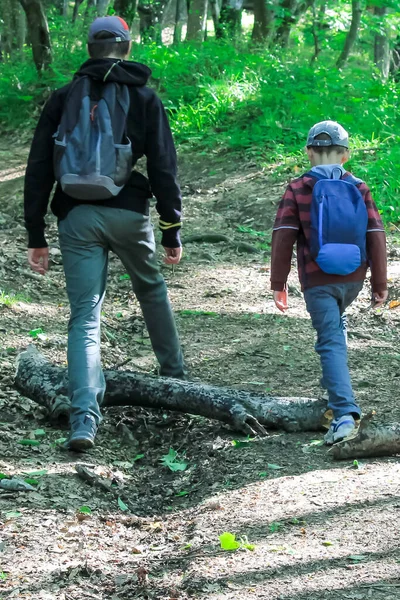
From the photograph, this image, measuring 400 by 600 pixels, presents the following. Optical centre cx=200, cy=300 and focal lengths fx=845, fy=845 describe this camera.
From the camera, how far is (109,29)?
447cm

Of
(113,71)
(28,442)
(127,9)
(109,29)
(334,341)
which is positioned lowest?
(28,442)

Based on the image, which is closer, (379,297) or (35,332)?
(379,297)

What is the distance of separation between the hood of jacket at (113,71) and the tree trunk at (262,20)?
14759mm

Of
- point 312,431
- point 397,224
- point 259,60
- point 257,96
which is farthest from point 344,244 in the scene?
point 259,60

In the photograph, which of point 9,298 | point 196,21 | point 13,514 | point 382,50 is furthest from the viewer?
point 196,21

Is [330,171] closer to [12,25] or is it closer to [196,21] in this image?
[196,21]

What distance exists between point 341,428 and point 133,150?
6.06ft

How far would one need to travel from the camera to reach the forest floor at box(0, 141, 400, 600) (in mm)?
3174

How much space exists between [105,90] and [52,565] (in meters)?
2.41

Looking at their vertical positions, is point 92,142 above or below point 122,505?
above

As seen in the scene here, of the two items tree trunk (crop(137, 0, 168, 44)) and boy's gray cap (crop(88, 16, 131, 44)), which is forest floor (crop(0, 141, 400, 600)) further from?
tree trunk (crop(137, 0, 168, 44))

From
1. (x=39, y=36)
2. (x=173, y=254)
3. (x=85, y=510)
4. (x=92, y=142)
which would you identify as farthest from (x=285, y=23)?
(x=85, y=510)

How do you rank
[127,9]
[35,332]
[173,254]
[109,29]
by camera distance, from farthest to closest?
[127,9] < [35,332] < [173,254] < [109,29]

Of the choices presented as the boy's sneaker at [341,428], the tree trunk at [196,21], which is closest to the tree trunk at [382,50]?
the tree trunk at [196,21]
